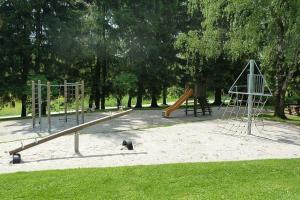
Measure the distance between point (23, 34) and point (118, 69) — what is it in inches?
238

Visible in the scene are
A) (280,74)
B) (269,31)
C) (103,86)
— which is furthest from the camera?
(103,86)

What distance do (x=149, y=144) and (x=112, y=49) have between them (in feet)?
46.3

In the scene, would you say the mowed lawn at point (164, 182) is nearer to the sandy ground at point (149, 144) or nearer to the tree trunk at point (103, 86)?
the sandy ground at point (149, 144)

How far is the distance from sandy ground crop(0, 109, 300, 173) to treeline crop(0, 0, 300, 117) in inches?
208

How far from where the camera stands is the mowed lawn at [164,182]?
5902mm

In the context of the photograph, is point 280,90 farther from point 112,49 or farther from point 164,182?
point 164,182

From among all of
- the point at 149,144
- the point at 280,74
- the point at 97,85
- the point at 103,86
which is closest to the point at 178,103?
the point at 280,74

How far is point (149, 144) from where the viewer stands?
10344 millimetres

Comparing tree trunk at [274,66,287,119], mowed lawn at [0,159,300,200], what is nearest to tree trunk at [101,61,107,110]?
tree trunk at [274,66,287,119]

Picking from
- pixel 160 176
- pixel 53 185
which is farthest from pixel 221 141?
pixel 53 185

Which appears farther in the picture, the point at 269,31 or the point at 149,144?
the point at 269,31

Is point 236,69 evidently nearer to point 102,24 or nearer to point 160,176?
point 102,24

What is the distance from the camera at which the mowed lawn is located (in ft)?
19.4

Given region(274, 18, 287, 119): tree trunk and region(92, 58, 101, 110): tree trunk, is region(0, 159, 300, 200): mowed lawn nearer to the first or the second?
region(274, 18, 287, 119): tree trunk
